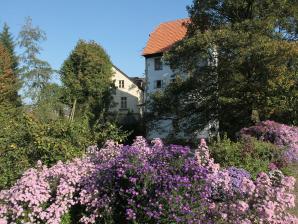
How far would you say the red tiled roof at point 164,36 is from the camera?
47469mm

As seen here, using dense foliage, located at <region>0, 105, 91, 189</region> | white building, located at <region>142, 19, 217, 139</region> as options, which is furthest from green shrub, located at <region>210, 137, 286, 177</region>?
white building, located at <region>142, 19, 217, 139</region>

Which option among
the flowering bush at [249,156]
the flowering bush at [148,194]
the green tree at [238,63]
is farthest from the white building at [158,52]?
the flowering bush at [148,194]

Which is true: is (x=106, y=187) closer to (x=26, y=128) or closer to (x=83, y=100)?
(x=26, y=128)

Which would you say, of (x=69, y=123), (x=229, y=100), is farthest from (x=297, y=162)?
(x=69, y=123)

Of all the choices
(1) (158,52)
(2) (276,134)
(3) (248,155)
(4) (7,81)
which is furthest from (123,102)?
(3) (248,155)

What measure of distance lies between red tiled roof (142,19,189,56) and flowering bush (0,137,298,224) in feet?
131

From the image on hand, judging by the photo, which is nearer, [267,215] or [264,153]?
[267,215]

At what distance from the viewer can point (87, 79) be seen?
1864 inches

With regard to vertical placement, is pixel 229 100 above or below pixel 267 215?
above

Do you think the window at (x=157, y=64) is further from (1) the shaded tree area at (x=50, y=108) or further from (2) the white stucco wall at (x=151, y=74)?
(1) the shaded tree area at (x=50, y=108)

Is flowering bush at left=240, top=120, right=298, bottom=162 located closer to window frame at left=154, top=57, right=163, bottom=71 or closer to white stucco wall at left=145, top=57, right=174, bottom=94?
white stucco wall at left=145, top=57, right=174, bottom=94

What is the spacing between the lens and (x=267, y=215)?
6480 millimetres

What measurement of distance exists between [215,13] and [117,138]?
583 inches

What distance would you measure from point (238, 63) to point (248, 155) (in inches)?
364
